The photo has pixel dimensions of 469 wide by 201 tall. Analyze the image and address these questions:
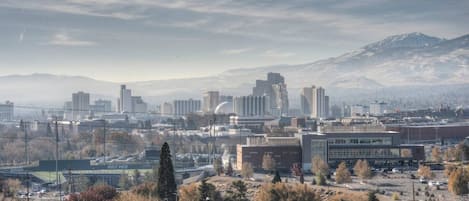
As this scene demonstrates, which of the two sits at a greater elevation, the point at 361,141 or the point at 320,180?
the point at 361,141

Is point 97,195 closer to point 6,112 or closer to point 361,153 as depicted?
point 361,153

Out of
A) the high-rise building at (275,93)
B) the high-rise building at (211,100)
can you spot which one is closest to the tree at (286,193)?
→ the high-rise building at (275,93)

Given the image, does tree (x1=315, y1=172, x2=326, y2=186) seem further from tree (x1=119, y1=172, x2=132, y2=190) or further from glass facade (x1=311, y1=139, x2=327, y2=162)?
tree (x1=119, y1=172, x2=132, y2=190)

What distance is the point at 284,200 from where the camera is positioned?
1634cm

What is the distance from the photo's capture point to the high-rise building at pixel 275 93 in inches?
3226

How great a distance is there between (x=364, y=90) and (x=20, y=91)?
86.4m

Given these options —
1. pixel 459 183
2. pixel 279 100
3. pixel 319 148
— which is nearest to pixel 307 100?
pixel 279 100

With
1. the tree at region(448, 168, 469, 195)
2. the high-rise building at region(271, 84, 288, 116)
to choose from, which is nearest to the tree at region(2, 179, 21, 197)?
the tree at region(448, 168, 469, 195)

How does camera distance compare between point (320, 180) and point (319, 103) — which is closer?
point (320, 180)

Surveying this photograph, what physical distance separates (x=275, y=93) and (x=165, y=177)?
73034 mm

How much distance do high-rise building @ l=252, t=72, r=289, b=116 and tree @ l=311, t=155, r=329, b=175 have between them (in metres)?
52.5

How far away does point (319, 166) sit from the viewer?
23875 mm

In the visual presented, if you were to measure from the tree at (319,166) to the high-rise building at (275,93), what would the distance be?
2066 inches

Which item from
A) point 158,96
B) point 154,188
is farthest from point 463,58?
point 154,188
